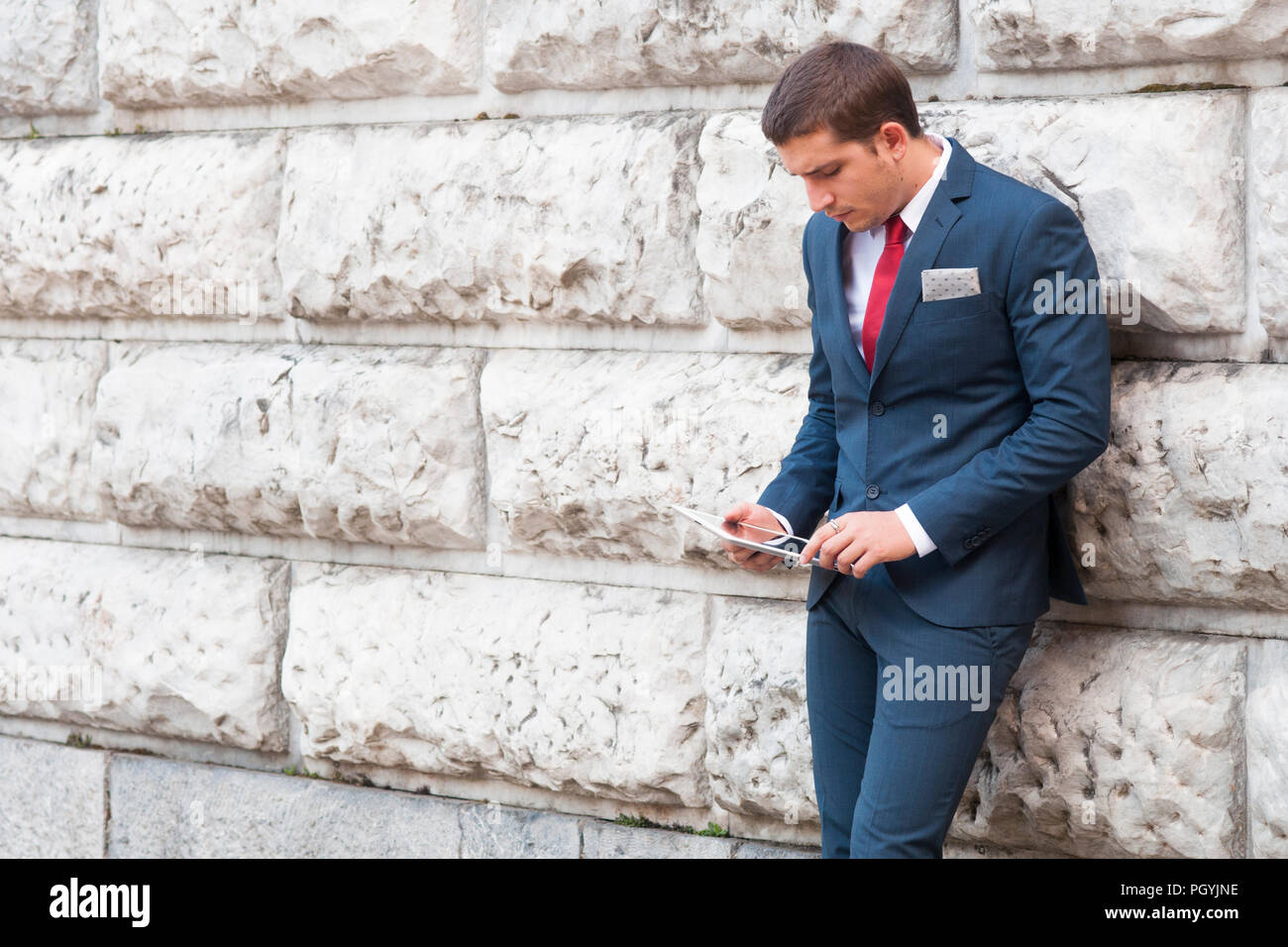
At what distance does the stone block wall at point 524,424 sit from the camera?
2.90 m

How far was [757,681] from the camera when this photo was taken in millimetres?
3408

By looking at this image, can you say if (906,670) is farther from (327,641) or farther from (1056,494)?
(327,641)

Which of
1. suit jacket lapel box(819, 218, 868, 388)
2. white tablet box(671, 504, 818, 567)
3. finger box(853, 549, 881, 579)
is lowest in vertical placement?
finger box(853, 549, 881, 579)

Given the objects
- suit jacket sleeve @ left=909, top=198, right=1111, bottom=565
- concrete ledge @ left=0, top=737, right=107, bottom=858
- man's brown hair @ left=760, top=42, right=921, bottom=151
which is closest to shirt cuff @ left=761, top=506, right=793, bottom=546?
suit jacket sleeve @ left=909, top=198, right=1111, bottom=565

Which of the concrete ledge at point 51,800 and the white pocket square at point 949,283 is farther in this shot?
the concrete ledge at point 51,800

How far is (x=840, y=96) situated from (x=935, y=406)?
0.55 m

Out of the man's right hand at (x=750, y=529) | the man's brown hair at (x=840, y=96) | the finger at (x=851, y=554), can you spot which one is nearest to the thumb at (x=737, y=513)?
the man's right hand at (x=750, y=529)

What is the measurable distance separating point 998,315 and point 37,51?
3.09 metres

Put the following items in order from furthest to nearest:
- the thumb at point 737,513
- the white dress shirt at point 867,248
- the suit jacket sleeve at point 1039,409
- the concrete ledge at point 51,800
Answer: the concrete ledge at point 51,800, the thumb at point 737,513, the white dress shirt at point 867,248, the suit jacket sleeve at point 1039,409

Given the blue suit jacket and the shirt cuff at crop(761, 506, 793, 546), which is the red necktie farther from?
the shirt cuff at crop(761, 506, 793, 546)

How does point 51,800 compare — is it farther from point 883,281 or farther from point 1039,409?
point 1039,409

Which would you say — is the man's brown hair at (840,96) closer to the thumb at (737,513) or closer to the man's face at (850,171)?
the man's face at (850,171)

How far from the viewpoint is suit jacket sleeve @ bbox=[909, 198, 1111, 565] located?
252 cm

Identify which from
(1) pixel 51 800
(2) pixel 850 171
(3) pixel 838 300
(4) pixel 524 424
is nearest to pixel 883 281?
(3) pixel 838 300
